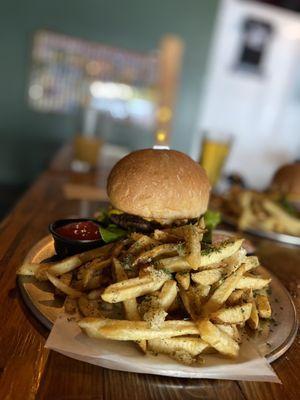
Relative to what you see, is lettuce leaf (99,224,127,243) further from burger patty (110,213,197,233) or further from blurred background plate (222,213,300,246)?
blurred background plate (222,213,300,246)

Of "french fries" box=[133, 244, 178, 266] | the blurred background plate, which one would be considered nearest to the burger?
"french fries" box=[133, 244, 178, 266]

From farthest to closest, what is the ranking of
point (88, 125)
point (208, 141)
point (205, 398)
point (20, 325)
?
point (88, 125), point (208, 141), point (20, 325), point (205, 398)

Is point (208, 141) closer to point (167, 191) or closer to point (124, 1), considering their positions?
point (167, 191)

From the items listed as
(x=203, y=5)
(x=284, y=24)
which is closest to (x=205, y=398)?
(x=203, y=5)

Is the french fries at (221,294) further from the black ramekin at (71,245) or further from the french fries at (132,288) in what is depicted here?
the black ramekin at (71,245)

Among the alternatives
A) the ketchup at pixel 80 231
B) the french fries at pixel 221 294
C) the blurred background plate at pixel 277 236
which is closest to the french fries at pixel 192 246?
the french fries at pixel 221 294

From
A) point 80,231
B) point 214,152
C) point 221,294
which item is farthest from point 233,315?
point 214,152
